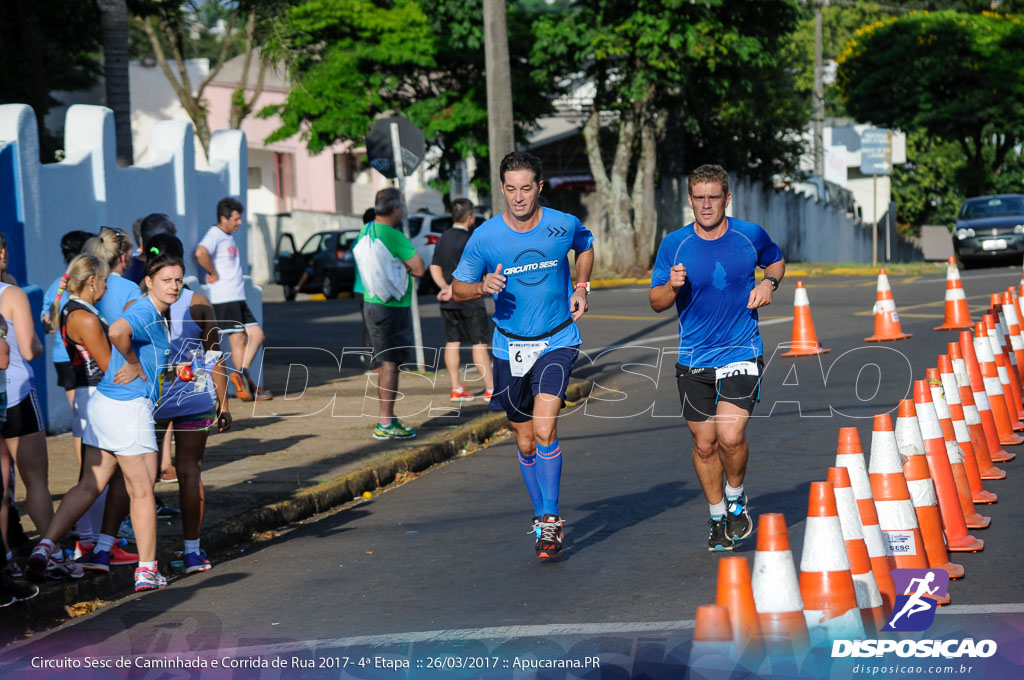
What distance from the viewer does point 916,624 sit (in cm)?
527

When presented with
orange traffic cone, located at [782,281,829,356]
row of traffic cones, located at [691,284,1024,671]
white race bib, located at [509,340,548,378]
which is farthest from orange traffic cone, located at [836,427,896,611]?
orange traffic cone, located at [782,281,829,356]

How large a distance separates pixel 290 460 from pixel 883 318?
8495 mm

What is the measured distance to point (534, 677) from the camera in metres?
4.97

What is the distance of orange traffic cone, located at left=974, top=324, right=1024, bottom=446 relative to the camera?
9.32 m

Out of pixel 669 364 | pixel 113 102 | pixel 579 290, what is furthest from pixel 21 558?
pixel 113 102

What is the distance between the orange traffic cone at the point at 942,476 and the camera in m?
6.71

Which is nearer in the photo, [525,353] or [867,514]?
[867,514]

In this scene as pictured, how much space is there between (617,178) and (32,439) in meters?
25.9

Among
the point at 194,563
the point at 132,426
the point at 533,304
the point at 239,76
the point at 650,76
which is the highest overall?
the point at 239,76

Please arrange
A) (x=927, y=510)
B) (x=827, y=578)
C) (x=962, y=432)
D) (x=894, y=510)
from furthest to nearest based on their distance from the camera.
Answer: (x=962, y=432) → (x=927, y=510) → (x=894, y=510) → (x=827, y=578)

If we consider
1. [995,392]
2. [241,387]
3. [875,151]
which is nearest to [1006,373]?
[995,392]

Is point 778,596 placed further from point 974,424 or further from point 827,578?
point 974,424

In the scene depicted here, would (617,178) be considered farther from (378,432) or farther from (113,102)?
(378,432)

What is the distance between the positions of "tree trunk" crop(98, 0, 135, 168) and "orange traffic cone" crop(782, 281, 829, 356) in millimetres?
8674
